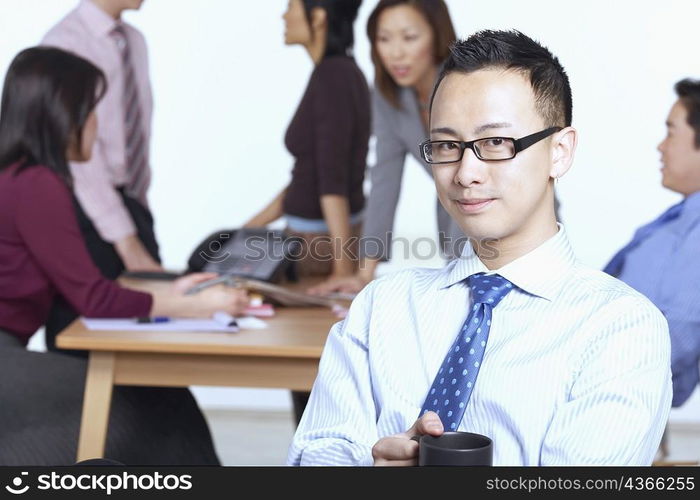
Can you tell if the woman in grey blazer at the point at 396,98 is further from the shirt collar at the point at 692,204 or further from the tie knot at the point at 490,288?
the tie knot at the point at 490,288

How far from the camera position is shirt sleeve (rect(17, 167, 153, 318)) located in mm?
2412

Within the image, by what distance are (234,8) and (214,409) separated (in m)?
1.71

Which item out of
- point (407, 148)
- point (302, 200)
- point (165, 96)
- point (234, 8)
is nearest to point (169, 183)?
point (165, 96)

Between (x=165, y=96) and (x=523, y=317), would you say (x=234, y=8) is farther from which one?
(x=523, y=317)

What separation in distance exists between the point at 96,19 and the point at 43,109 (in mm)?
897

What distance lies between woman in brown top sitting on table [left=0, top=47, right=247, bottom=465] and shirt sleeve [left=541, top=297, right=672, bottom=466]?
130 centimetres

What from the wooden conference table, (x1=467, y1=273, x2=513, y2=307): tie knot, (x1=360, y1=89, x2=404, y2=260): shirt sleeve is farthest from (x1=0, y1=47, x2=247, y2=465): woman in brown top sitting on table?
(x1=467, y1=273, x2=513, y2=307): tie knot

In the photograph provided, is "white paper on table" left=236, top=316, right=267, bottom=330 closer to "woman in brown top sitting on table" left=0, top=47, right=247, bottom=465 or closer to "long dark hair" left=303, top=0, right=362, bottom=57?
"woman in brown top sitting on table" left=0, top=47, right=247, bottom=465

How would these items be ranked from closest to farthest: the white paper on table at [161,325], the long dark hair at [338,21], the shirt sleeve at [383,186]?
the white paper on table at [161,325] → the shirt sleeve at [383,186] → the long dark hair at [338,21]

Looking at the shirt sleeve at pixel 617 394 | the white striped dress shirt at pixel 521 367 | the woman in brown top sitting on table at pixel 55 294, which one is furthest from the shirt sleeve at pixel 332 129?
the shirt sleeve at pixel 617 394

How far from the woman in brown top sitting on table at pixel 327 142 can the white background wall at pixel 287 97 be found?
2.72ft

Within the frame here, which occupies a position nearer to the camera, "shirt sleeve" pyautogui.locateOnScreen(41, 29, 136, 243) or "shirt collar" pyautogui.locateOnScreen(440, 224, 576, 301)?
"shirt collar" pyautogui.locateOnScreen(440, 224, 576, 301)

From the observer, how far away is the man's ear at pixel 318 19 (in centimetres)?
320

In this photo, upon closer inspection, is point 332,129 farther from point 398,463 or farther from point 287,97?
point 398,463
